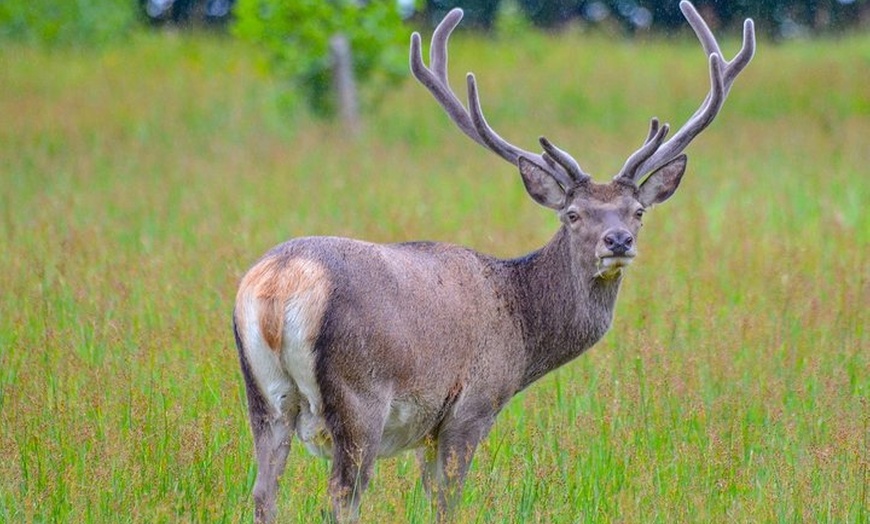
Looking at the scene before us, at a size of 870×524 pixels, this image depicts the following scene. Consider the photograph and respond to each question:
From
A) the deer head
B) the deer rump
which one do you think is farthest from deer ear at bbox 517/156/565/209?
the deer rump

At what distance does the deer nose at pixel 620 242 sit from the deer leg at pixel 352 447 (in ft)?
4.12

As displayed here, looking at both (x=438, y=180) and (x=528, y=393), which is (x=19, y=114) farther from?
(x=528, y=393)

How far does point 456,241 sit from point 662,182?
3.95 metres

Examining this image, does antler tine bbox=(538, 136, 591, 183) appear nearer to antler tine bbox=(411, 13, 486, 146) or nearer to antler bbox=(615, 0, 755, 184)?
antler bbox=(615, 0, 755, 184)

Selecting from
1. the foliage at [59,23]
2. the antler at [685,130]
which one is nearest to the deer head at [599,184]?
the antler at [685,130]

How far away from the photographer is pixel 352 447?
464 centimetres

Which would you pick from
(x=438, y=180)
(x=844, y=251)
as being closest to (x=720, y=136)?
(x=438, y=180)

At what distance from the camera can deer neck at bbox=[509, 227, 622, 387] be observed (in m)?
5.78

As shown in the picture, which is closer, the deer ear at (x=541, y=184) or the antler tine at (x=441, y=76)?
the deer ear at (x=541, y=184)

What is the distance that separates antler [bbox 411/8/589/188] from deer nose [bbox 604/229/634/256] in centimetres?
43

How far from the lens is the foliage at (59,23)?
22688 mm

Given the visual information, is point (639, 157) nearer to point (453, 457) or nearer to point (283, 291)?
point (453, 457)

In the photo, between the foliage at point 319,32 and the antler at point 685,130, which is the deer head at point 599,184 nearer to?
the antler at point 685,130

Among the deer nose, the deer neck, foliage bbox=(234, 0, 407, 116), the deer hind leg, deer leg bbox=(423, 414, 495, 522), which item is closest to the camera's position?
→ the deer hind leg
